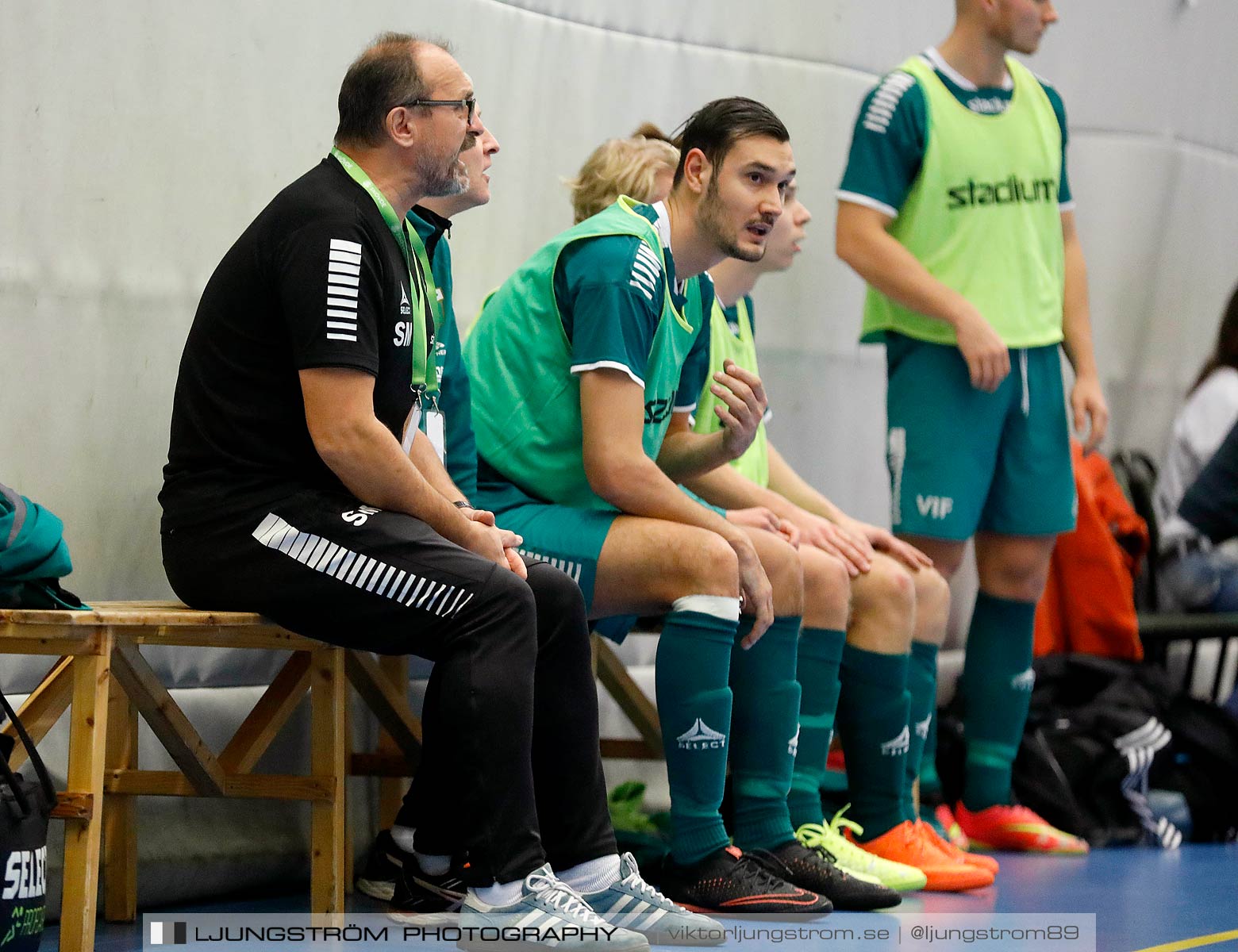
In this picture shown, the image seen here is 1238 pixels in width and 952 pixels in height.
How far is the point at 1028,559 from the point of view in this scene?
4035mm

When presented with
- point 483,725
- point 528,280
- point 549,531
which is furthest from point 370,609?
point 528,280

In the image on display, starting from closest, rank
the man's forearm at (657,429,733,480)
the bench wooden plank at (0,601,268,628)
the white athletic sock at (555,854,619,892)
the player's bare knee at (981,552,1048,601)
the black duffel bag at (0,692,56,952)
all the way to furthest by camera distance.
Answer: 1. the black duffel bag at (0,692,56,952)
2. the bench wooden plank at (0,601,268,628)
3. the white athletic sock at (555,854,619,892)
4. the man's forearm at (657,429,733,480)
5. the player's bare knee at (981,552,1048,601)

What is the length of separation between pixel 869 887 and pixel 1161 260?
140 inches

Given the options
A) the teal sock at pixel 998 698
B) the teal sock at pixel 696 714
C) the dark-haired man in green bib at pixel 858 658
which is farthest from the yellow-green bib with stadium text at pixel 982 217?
the teal sock at pixel 696 714

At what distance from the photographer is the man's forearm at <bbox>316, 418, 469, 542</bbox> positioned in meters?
2.44

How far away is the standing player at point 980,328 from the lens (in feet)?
12.7

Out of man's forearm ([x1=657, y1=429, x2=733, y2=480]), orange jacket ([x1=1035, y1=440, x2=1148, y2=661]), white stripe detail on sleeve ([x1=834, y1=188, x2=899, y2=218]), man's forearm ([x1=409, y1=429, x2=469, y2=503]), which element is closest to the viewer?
man's forearm ([x1=409, y1=429, x2=469, y2=503])

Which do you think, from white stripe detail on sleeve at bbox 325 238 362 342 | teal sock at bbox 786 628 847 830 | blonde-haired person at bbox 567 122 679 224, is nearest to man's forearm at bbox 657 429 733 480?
teal sock at bbox 786 628 847 830

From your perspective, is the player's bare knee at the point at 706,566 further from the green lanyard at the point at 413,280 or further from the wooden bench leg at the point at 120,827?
the wooden bench leg at the point at 120,827

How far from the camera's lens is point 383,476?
247 cm

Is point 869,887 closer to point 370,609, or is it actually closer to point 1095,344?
point 370,609

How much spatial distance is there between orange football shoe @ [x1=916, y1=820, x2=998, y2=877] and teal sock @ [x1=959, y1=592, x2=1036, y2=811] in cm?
56

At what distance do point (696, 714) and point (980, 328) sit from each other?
141 centimetres

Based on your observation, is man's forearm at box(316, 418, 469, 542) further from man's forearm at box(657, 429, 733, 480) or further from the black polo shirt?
man's forearm at box(657, 429, 733, 480)
